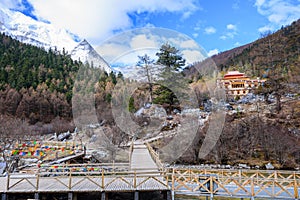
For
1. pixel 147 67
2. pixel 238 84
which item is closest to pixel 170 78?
pixel 147 67

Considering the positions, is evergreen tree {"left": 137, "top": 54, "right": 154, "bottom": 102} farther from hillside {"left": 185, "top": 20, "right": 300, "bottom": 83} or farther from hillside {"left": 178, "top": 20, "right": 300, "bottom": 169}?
hillside {"left": 185, "top": 20, "right": 300, "bottom": 83}

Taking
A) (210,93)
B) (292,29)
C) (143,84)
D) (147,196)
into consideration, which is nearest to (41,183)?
(147,196)

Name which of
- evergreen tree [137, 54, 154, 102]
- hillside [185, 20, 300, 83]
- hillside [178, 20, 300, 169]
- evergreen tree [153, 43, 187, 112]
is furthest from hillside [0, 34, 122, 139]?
hillside [185, 20, 300, 83]

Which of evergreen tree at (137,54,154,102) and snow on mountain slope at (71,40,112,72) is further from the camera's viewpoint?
evergreen tree at (137,54,154,102)

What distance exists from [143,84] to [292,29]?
45040mm

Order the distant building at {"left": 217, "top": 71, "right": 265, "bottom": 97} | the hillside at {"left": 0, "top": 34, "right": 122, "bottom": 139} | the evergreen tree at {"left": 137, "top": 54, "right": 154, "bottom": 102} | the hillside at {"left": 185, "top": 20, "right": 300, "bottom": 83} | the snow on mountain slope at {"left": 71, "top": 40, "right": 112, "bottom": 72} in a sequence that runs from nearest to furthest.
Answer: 1. the snow on mountain slope at {"left": 71, "top": 40, "right": 112, "bottom": 72}
2. the evergreen tree at {"left": 137, "top": 54, "right": 154, "bottom": 102}
3. the hillside at {"left": 0, "top": 34, "right": 122, "bottom": 139}
4. the distant building at {"left": 217, "top": 71, "right": 265, "bottom": 97}
5. the hillside at {"left": 185, "top": 20, "right": 300, "bottom": 83}

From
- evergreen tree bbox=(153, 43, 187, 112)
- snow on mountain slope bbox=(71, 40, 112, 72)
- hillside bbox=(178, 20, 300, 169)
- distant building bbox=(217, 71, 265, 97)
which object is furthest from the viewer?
distant building bbox=(217, 71, 265, 97)

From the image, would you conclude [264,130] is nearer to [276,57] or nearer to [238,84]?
[238,84]

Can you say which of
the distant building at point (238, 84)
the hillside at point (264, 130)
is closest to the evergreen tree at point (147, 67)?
the hillside at point (264, 130)

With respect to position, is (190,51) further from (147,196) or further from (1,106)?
(1,106)

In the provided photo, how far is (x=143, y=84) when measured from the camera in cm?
2064

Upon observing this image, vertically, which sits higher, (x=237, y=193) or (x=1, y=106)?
(x=1, y=106)

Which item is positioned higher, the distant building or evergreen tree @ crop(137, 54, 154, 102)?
the distant building

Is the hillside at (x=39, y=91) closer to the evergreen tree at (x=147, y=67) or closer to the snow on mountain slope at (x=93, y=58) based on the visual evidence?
the snow on mountain slope at (x=93, y=58)
